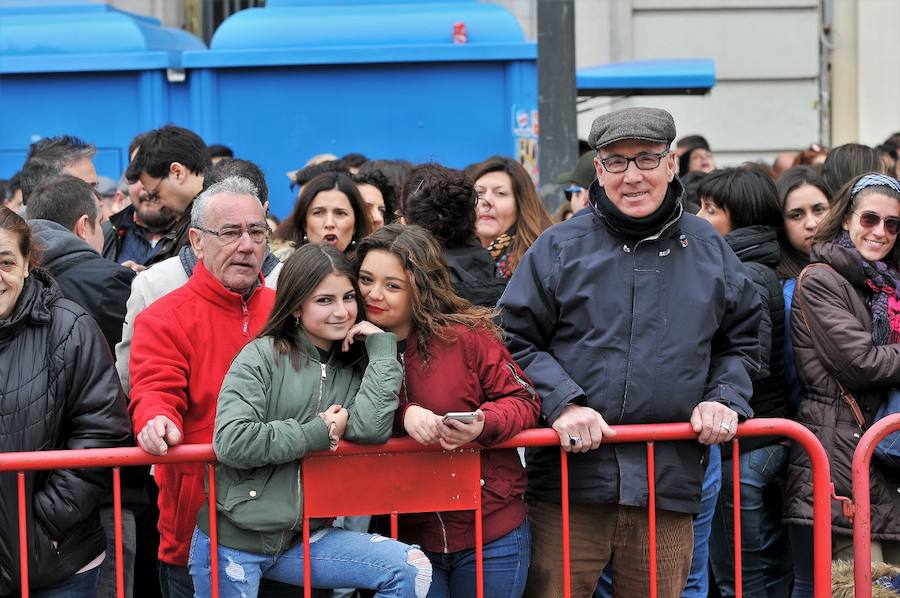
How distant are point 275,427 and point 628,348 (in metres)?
1.12

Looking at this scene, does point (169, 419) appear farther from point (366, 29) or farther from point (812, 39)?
point (812, 39)

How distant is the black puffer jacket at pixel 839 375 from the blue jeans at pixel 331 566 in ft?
5.88

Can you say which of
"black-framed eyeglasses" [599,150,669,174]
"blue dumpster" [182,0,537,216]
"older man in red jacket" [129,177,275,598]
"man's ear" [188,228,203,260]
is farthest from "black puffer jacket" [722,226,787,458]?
"blue dumpster" [182,0,537,216]

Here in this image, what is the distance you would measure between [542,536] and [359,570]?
646 millimetres

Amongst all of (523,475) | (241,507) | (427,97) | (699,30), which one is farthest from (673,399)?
(699,30)

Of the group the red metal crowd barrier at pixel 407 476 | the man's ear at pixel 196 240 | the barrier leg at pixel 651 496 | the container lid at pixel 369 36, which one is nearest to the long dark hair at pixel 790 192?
the red metal crowd barrier at pixel 407 476

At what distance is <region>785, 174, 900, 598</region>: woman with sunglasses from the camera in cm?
441

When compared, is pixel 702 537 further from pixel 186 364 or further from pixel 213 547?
pixel 186 364

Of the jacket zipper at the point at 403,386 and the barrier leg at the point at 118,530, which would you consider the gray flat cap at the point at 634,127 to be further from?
the barrier leg at the point at 118,530

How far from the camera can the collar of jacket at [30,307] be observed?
3.60 metres

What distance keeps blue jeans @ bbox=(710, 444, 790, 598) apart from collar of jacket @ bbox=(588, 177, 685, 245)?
1417mm

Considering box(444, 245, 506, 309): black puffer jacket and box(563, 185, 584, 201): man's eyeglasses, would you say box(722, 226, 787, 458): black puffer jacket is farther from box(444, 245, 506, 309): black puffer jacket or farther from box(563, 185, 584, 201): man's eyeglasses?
box(563, 185, 584, 201): man's eyeglasses

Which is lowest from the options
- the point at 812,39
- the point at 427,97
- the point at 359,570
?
the point at 359,570

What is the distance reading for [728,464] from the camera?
4887mm
